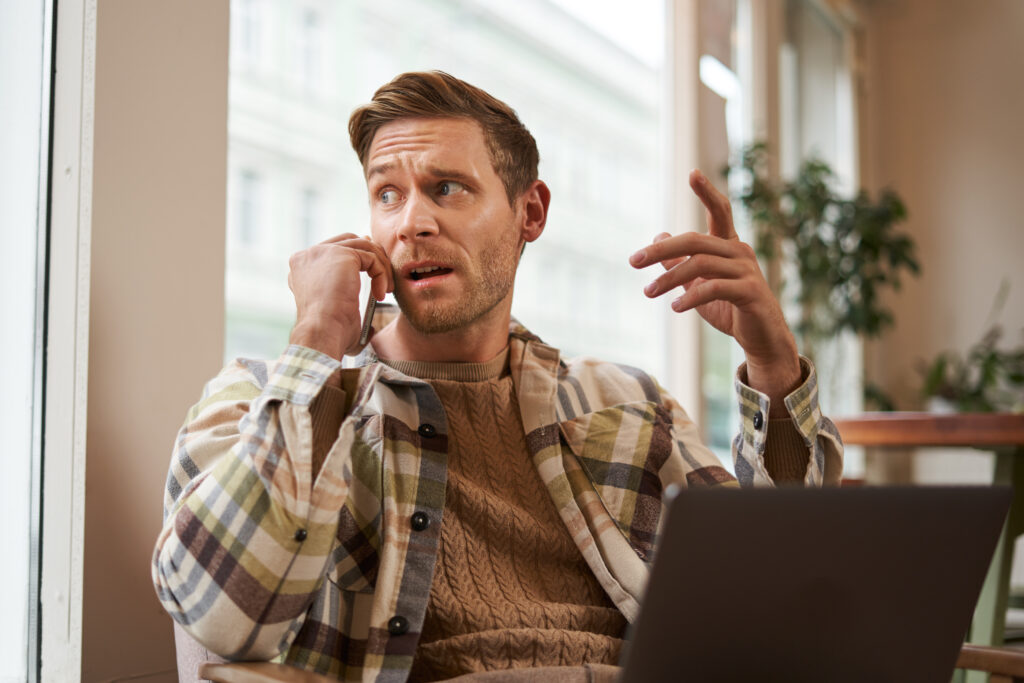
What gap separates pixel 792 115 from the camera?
5117 mm

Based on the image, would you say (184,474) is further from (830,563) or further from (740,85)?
(740,85)

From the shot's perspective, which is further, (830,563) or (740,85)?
(740,85)

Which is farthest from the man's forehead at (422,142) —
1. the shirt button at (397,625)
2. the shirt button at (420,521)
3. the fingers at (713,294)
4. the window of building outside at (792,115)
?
the window of building outside at (792,115)

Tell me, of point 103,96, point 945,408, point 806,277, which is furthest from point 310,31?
point 945,408

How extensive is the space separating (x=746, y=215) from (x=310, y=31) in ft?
6.51

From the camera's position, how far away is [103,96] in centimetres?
145

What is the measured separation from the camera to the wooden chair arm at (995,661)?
1.14 metres

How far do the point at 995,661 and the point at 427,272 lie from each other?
0.88 metres

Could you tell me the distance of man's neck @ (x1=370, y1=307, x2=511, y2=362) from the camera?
148cm

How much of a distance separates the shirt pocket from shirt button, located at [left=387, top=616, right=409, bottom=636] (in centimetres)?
37

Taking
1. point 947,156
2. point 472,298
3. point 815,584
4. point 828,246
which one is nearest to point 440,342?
point 472,298

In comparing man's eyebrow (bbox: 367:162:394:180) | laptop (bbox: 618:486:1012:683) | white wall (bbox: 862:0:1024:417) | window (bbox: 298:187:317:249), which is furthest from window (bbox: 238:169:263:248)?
laptop (bbox: 618:486:1012:683)

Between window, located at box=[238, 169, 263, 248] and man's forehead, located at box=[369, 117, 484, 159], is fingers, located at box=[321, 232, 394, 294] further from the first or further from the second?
window, located at box=[238, 169, 263, 248]

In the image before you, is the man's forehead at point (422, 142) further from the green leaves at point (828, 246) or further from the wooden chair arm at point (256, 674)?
the green leaves at point (828, 246)
